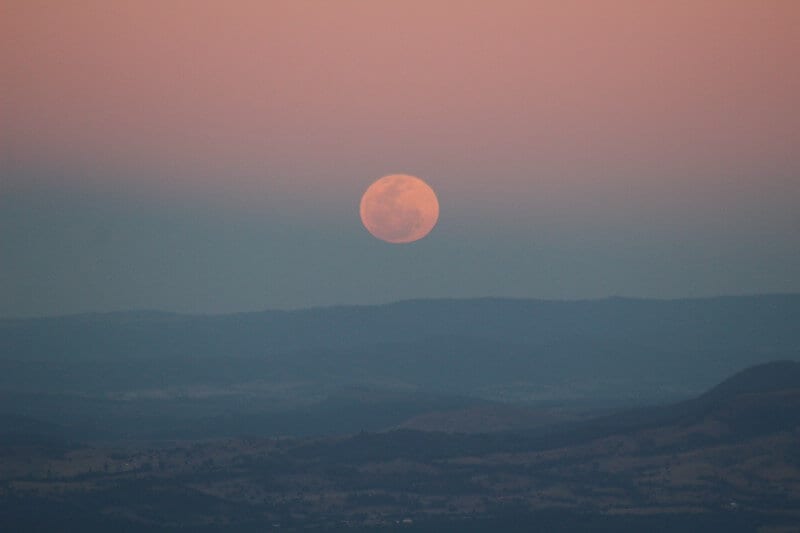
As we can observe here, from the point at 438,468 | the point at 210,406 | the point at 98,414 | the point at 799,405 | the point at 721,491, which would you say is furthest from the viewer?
the point at 210,406

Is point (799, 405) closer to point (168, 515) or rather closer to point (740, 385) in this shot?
point (740, 385)

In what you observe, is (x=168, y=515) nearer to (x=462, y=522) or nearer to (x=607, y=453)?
(x=462, y=522)

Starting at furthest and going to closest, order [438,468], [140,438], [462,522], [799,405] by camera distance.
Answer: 1. [140,438]
2. [799,405]
3. [438,468]
4. [462,522]

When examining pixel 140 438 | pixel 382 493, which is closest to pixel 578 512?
pixel 382 493

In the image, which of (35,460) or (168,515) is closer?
(168,515)

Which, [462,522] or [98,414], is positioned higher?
[98,414]

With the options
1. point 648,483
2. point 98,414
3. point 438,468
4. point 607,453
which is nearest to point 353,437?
point 438,468
